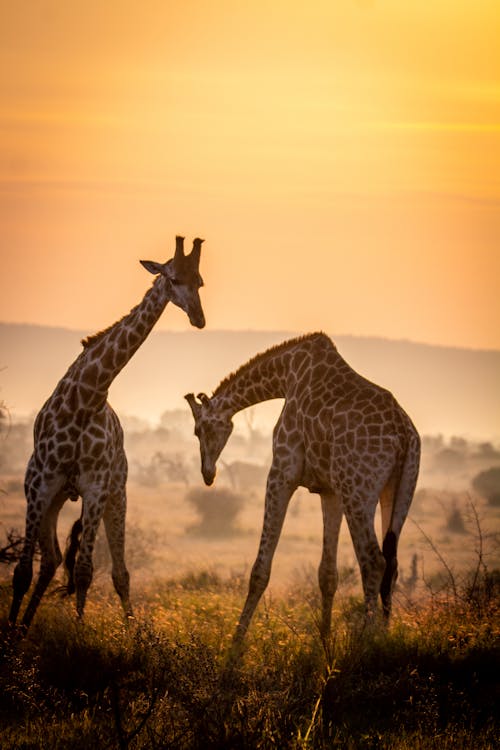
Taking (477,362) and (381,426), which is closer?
(381,426)

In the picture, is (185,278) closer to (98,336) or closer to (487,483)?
(98,336)

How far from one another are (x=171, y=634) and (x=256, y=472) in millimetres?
49675

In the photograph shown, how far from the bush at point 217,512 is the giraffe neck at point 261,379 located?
Result: 28.4 metres

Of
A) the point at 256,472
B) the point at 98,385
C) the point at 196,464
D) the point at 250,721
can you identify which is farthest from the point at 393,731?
the point at 196,464

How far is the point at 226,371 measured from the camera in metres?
132

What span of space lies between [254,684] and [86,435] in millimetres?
3309

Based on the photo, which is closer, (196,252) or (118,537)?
(196,252)

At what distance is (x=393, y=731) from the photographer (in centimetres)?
866

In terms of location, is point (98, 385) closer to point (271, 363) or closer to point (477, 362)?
point (271, 363)

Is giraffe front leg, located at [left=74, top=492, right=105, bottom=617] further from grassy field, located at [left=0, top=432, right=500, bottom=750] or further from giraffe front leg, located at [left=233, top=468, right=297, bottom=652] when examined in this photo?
giraffe front leg, located at [left=233, top=468, right=297, bottom=652]

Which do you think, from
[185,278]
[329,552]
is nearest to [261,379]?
[185,278]

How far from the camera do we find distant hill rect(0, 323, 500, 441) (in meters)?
138

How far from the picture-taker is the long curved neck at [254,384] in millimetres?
11914

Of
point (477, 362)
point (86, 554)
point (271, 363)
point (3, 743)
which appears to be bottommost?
point (3, 743)
